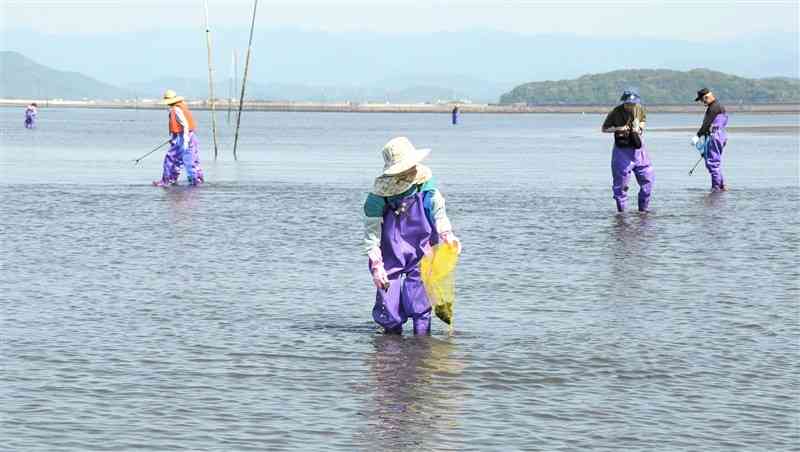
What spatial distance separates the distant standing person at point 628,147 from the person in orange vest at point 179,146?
27.8 feet

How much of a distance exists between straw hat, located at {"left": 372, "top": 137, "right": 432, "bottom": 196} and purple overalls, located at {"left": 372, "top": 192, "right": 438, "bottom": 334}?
175mm

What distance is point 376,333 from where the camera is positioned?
1222 cm

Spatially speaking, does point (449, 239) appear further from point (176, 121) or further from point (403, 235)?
point (176, 121)

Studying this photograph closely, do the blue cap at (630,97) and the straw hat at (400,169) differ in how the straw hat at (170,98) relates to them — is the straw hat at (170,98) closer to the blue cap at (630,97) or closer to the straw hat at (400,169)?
the blue cap at (630,97)

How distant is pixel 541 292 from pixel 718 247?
15.7 ft

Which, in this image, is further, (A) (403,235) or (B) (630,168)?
(B) (630,168)

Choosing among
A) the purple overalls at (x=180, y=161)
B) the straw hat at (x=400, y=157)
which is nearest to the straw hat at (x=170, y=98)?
the purple overalls at (x=180, y=161)

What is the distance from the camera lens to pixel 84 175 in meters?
33.1

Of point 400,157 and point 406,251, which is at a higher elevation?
point 400,157

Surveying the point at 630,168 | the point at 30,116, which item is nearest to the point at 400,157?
the point at 630,168

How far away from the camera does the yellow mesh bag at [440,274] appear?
1150 cm

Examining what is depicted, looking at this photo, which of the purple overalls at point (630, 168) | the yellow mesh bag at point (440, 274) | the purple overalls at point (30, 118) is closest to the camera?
the yellow mesh bag at point (440, 274)

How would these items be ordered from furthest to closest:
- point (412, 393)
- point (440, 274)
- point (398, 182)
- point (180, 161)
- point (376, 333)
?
1. point (180, 161)
2. point (376, 333)
3. point (440, 274)
4. point (398, 182)
5. point (412, 393)

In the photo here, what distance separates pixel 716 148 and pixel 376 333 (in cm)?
1785
